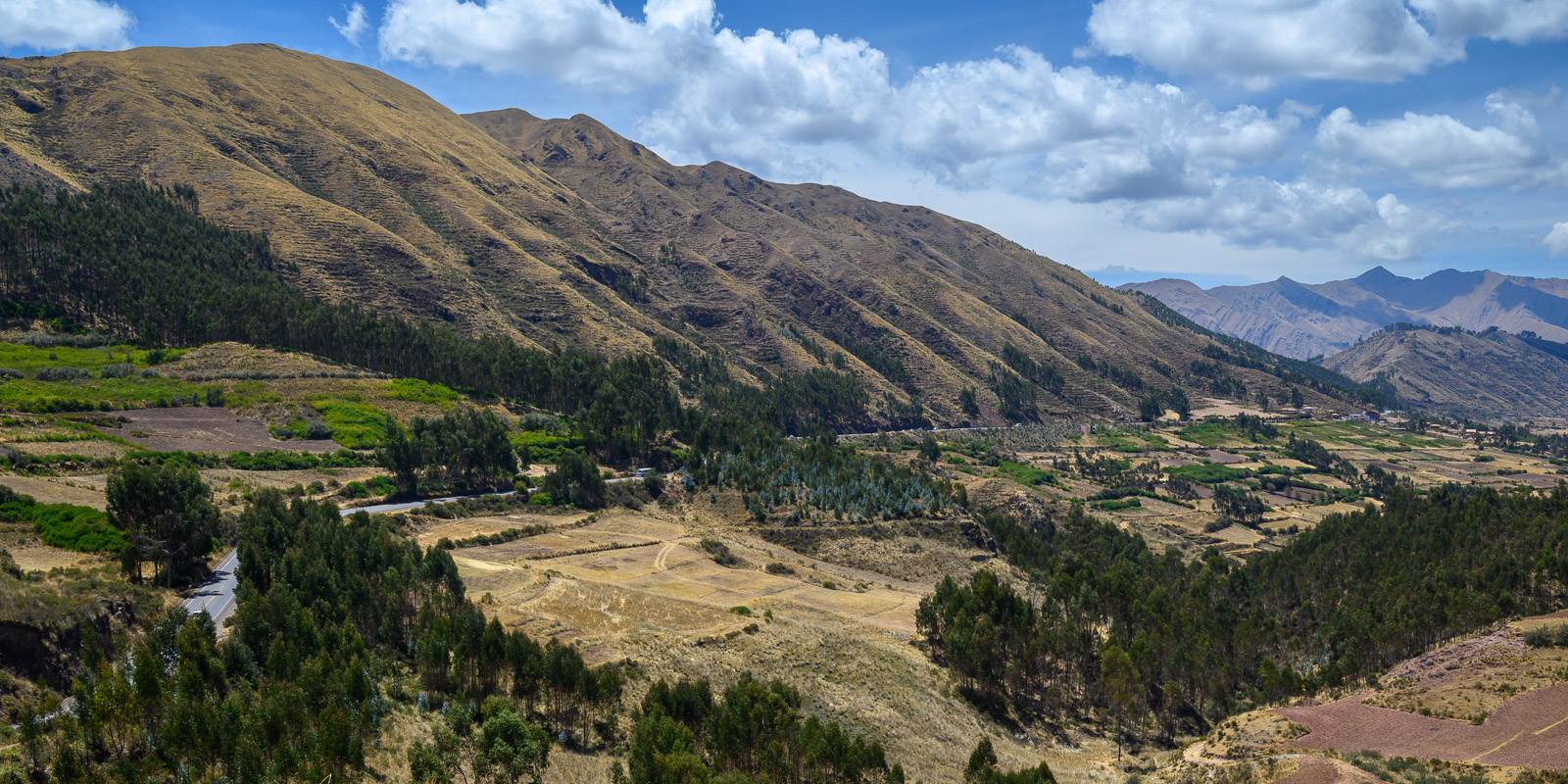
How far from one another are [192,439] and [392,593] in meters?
67.4

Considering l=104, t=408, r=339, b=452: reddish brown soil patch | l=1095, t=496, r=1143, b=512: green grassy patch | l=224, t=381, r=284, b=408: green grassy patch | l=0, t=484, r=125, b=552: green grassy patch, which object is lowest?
l=1095, t=496, r=1143, b=512: green grassy patch

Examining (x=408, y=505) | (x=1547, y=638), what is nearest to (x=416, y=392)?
(x=408, y=505)

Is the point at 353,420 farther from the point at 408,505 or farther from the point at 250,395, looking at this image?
the point at 408,505

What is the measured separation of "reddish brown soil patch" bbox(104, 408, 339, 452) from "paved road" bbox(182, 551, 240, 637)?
46.2m

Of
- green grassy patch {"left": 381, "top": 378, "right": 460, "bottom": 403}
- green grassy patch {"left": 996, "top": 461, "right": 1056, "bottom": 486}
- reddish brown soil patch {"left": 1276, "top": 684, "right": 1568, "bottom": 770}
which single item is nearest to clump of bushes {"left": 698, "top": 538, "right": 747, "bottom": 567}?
reddish brown soil patch {"left": 1276, "top": 684, "right": 1568, "bottom": 770}

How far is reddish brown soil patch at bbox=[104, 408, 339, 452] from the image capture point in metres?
100

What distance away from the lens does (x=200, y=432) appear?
108 metres

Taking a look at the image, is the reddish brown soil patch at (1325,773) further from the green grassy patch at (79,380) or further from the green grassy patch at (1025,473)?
the green grassy patch at (1025,473)

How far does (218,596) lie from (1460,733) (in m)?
76.2

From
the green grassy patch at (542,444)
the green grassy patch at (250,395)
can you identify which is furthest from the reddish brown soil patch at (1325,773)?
the green grassy patch at (250,395)

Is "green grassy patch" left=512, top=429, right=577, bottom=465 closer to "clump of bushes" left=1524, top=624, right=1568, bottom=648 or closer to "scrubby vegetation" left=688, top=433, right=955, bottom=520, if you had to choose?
"scrubby vegetation" left=688, top=433, right=955, bottom=520

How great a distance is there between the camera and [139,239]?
551 ft

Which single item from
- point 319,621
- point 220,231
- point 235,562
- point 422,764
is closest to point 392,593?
point 319,621

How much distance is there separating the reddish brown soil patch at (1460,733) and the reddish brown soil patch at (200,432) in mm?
112852
